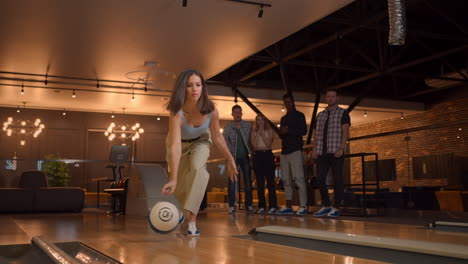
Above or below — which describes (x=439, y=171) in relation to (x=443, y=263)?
above

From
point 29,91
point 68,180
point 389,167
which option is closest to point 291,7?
point 389,167

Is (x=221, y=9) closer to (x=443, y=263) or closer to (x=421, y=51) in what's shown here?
(x=443, y=263)

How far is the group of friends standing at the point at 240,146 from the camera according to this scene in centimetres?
353

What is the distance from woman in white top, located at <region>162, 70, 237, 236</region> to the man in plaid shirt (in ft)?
9.71

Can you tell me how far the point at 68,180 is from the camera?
36.8ft

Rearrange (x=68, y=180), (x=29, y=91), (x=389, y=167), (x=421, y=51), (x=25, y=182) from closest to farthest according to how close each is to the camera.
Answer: (x=389, y=167) → (x=25, y=182) → (x=68, y=180) → (x=29, y=91) → (x=421, y=51)

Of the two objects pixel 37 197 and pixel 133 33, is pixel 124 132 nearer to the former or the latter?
pixel 37 197

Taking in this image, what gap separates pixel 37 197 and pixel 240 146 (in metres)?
4.38

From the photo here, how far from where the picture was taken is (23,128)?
1596 centimetres

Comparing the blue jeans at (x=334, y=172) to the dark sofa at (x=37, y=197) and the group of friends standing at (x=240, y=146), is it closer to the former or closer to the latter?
the group of friends standing at (x=240, y=146)

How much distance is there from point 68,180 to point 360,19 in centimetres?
704

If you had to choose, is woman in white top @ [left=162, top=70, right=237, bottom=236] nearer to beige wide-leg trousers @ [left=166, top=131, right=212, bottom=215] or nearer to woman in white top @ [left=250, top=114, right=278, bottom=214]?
beige wide-leg trousers @ [left=166, top=131, right=212, bottom=215]

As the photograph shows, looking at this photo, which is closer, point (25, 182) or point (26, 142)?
point (25, 182)

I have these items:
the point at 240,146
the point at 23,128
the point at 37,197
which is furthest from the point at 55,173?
the point at 23,128
